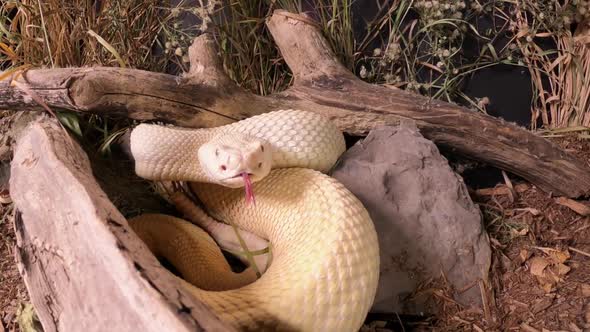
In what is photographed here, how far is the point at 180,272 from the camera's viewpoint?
2.01 meters

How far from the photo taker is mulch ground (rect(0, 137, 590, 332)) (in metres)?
1.88

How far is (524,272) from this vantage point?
208 centimetres

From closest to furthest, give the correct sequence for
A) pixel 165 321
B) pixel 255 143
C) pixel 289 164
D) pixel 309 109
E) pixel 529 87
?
pixel 165 321
pixel 255 143
pixel 289 164
pixel 309 109
pixel 529 87

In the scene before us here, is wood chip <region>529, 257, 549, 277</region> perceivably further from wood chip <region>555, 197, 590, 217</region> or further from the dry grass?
the dry grass

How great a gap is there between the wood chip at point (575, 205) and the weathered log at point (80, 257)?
189 cm

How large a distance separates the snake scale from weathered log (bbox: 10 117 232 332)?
22 centimetres

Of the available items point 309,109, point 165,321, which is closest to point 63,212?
point 165,321

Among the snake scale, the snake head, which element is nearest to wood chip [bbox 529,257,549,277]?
the snake scale

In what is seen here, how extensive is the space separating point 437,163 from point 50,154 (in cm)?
141

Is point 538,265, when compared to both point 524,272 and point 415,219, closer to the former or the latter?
point 524,272

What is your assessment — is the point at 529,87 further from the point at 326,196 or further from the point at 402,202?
the point at 326,196

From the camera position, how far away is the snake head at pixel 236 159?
1.67 metres

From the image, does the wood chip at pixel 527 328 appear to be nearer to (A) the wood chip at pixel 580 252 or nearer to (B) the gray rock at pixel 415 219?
(B) the gray rock at pixel 415 219

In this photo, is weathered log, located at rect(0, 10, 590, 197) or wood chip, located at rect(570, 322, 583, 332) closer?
wood chip, located at rect(570, 322, 583, 332)
